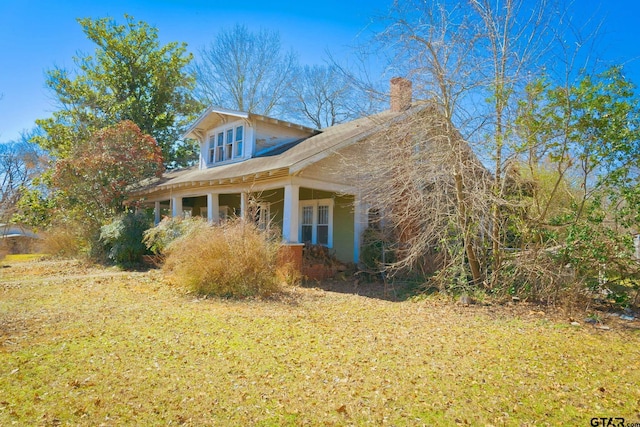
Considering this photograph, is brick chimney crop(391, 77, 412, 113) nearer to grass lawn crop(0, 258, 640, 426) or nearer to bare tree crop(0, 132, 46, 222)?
grass lawn crop(0, 258, 640, 426)

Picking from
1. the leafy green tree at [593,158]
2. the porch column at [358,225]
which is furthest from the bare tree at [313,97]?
the leafy green tree at [593,158]

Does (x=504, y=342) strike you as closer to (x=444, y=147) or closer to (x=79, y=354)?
(x=444, y=147)

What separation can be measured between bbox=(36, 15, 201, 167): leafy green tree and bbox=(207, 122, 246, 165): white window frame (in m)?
9.77

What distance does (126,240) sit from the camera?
13.8 metres

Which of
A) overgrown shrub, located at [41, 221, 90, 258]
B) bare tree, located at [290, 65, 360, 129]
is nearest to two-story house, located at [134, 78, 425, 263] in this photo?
overgrown shrub, located at [41, 221, 90, 258]

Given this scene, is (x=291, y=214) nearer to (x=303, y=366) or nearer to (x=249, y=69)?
(x=303, y=366)

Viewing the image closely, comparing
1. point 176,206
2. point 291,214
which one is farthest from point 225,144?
point 291,214

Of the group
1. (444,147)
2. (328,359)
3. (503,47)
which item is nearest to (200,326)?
(328,359)

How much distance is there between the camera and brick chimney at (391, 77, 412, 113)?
328 inches

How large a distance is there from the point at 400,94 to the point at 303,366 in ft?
20.2

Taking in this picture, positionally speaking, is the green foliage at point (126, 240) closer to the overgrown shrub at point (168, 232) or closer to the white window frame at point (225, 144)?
the overgrown shrub at point (168, 232)

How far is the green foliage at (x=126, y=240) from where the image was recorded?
1376 centimetres

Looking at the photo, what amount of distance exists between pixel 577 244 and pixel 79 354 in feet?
26.6

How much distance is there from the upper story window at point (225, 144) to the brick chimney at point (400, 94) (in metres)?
8.15
